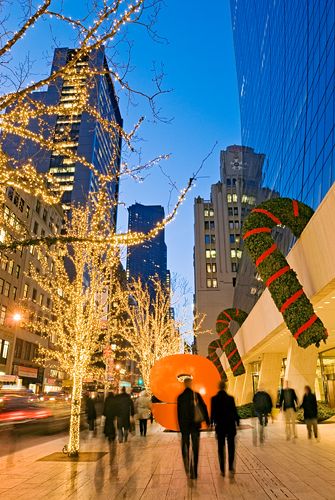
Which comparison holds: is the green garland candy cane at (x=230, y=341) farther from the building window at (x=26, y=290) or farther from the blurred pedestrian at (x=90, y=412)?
the building window at (x=26, y=290)

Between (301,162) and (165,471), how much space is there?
69.0ft

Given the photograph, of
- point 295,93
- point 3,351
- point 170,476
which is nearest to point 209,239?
point 3,351

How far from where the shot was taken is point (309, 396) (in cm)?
1078

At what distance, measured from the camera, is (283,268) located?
33.3 feet

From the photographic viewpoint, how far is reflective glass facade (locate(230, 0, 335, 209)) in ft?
60.6

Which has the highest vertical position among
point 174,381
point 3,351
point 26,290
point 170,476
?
point 26,290

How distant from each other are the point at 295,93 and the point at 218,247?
5140 centimetres

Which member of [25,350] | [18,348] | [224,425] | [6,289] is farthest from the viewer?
[25,350]

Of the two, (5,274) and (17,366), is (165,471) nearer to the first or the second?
(5,274)

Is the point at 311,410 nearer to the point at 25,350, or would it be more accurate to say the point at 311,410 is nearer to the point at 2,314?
the point at 2,314

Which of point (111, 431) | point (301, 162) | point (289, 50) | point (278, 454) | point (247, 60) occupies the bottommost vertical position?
point (278, 454)

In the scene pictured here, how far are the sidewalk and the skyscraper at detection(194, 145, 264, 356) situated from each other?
59.6 m

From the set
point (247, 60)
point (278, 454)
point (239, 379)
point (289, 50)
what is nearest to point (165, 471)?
point (278, 454)

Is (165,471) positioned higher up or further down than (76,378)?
further down
